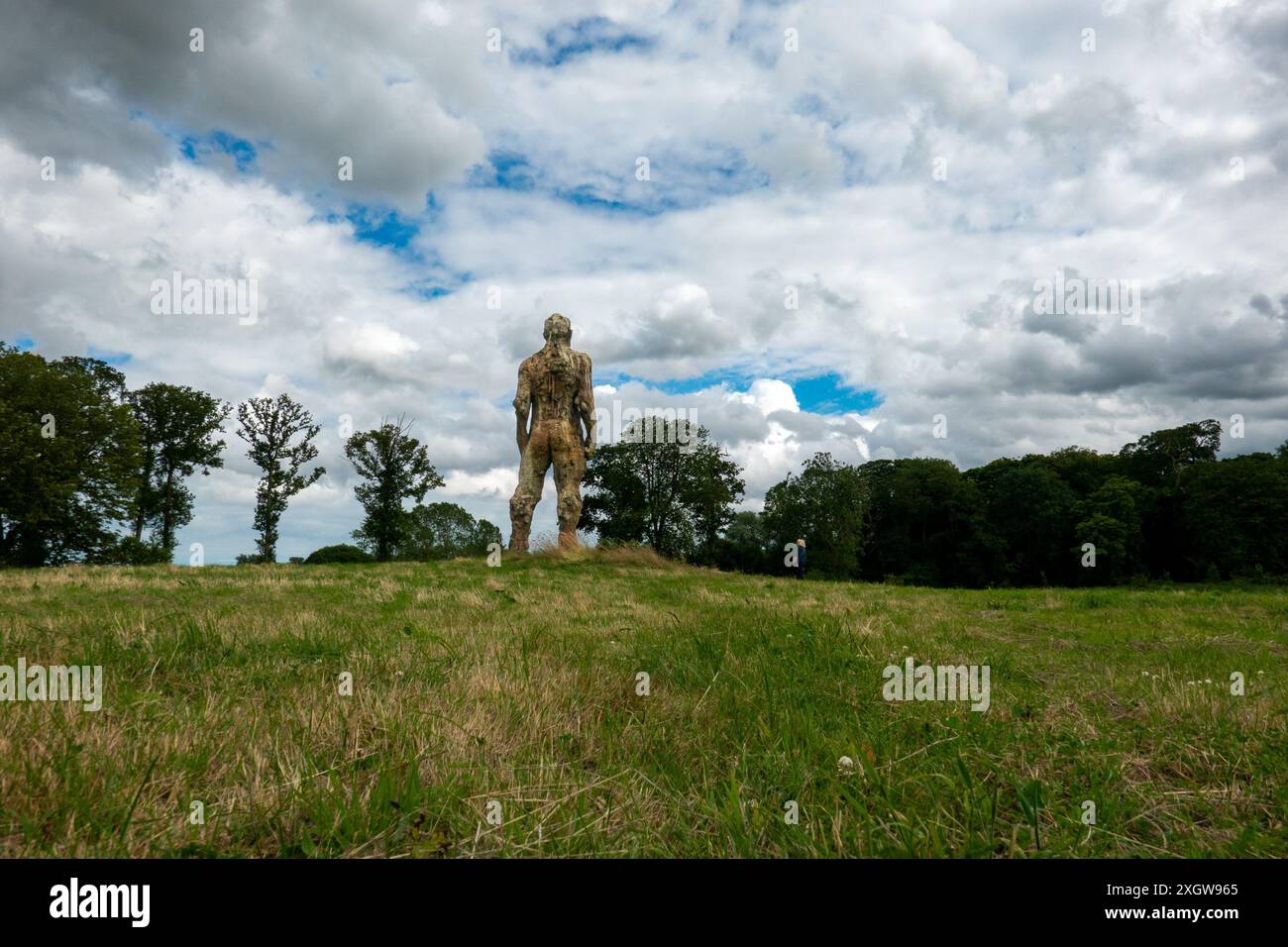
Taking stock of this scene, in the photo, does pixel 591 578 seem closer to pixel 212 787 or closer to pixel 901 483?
pixel 212 787

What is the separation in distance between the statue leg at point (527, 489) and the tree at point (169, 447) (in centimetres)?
2800

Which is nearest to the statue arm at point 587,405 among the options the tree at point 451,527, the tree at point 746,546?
the tree at point 746,546

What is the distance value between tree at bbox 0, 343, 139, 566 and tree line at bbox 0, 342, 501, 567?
0.05 m

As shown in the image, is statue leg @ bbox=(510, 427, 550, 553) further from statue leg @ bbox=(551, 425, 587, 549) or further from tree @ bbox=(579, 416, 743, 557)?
tree @ bbox=(579, 416, 743, 557)

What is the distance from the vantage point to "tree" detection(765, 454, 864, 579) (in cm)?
5503

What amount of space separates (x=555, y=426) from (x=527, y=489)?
222 cm

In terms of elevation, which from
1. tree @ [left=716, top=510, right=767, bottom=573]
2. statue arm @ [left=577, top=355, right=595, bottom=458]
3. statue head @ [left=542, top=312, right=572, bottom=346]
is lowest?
tree @ [left=716, top=510, right=767, bottom=573]

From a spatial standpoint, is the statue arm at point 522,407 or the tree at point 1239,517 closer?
the statue arm at point 522,407

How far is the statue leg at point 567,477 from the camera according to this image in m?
21.4

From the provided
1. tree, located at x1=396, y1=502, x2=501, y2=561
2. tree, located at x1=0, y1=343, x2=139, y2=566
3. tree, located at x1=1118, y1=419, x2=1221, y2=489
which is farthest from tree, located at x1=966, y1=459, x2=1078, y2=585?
tree, located at x1=0, y1=343, x2=139, y2=566

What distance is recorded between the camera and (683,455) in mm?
49375

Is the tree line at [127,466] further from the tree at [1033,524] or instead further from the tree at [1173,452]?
the tree at [1173,452]

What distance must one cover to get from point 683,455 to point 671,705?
45284 mm
